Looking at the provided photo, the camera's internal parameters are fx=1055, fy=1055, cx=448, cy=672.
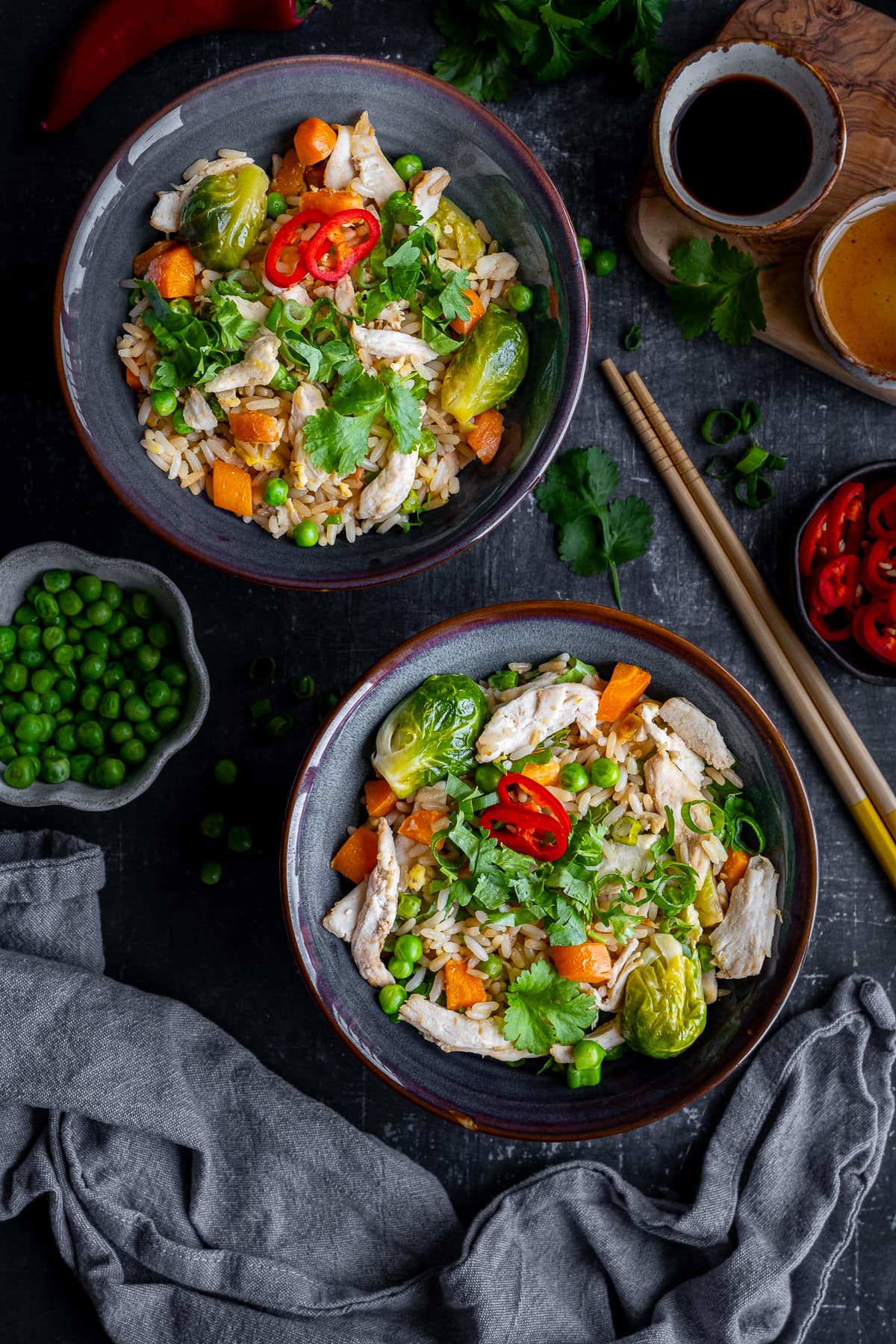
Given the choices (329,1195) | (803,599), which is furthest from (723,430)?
(329,1195)

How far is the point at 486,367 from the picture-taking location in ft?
11.8

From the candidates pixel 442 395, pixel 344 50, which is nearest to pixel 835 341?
pixel 442 395

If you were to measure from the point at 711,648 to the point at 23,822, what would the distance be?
2.88 m

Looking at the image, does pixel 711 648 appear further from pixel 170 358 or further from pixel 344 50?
pixel 344 50

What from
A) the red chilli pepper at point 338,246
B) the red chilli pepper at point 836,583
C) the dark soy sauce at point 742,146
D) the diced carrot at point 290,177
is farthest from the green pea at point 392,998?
the dark soy sauce at point 742,146

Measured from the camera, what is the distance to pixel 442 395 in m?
3.67

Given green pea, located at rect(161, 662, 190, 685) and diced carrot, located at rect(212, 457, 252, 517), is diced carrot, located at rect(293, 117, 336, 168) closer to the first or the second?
diced carrot, located at rect(212, 457, 252, 517)

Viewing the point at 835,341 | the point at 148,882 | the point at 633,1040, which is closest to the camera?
the point at 633,1040

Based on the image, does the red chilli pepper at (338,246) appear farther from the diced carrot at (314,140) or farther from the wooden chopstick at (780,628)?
the wooden chopstick at (780,628)

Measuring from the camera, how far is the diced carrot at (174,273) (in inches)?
139

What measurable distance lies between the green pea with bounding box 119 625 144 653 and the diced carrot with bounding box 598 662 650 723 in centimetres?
176

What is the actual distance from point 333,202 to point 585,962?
8.79 ft

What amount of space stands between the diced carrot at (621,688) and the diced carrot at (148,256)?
2.11 metres

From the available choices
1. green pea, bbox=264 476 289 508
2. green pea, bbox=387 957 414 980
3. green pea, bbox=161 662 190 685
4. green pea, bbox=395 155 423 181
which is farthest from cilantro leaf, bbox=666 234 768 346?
green pea, bbox=387 957 414 980
